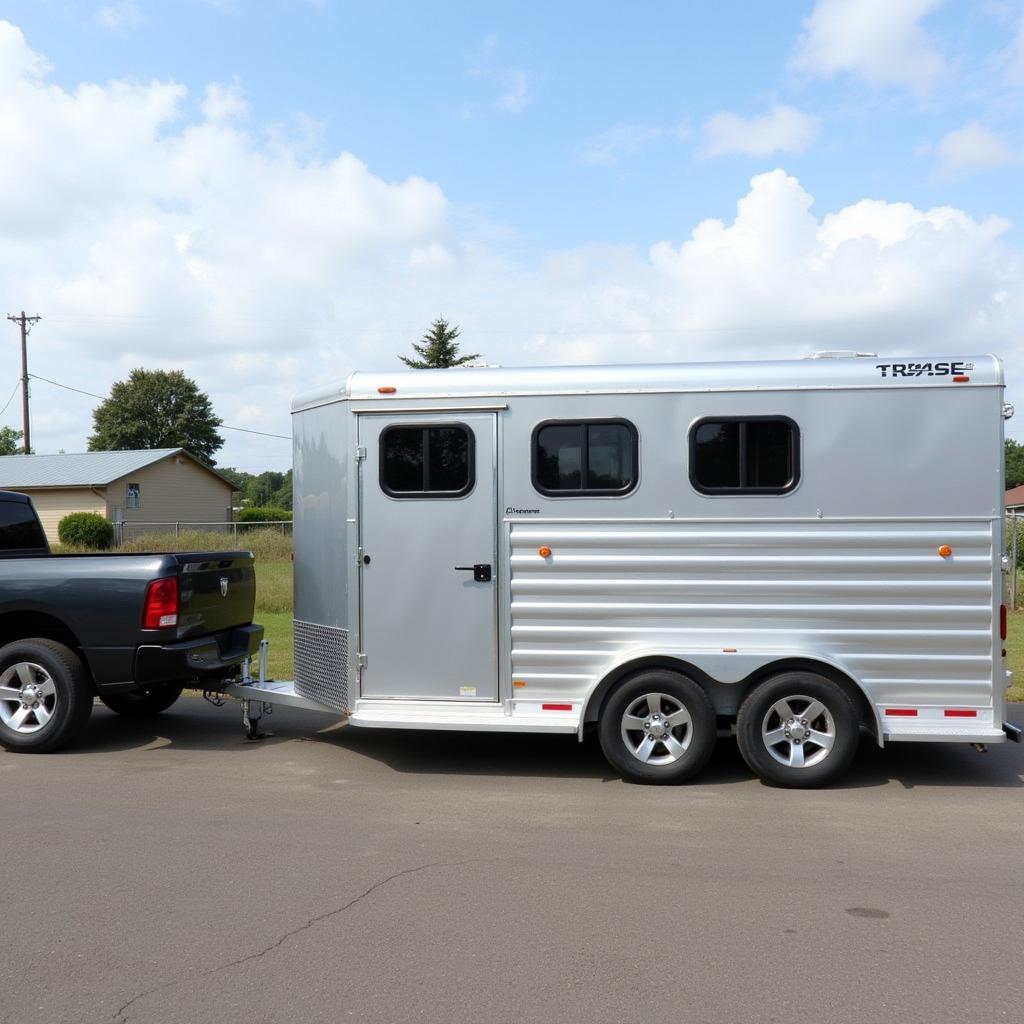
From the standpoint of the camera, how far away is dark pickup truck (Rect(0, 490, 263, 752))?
743 cm

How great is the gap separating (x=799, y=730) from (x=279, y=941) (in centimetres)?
375

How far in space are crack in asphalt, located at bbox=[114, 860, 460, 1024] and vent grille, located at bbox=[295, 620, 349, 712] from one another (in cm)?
213

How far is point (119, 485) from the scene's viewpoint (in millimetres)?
39969

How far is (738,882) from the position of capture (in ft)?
16.1

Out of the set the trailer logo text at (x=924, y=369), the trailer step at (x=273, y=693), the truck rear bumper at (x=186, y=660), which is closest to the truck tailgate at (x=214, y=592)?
the truck rear bumper at (x=186, y=660)

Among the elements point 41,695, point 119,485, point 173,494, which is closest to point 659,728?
point 41,695

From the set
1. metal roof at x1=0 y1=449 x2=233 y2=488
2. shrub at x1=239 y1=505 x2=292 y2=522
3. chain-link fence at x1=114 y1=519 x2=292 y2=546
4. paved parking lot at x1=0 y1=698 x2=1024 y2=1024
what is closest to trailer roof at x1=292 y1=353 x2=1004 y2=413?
paved parking lot at x1=0 y1=698 x2=1024 y2=1024

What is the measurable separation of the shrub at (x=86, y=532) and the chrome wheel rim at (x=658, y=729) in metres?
30.6

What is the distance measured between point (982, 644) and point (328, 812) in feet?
14.2

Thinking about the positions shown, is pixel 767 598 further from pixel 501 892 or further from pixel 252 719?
pixel 252 719

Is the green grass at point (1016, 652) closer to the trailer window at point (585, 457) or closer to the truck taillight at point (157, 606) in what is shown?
the trailer window at point (585, 457)

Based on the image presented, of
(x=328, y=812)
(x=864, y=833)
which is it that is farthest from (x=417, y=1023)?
(x=864, y=833)

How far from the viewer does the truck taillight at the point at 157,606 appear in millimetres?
7398

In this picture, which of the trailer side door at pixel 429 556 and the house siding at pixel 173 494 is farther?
the house siding at pixel 173 494
